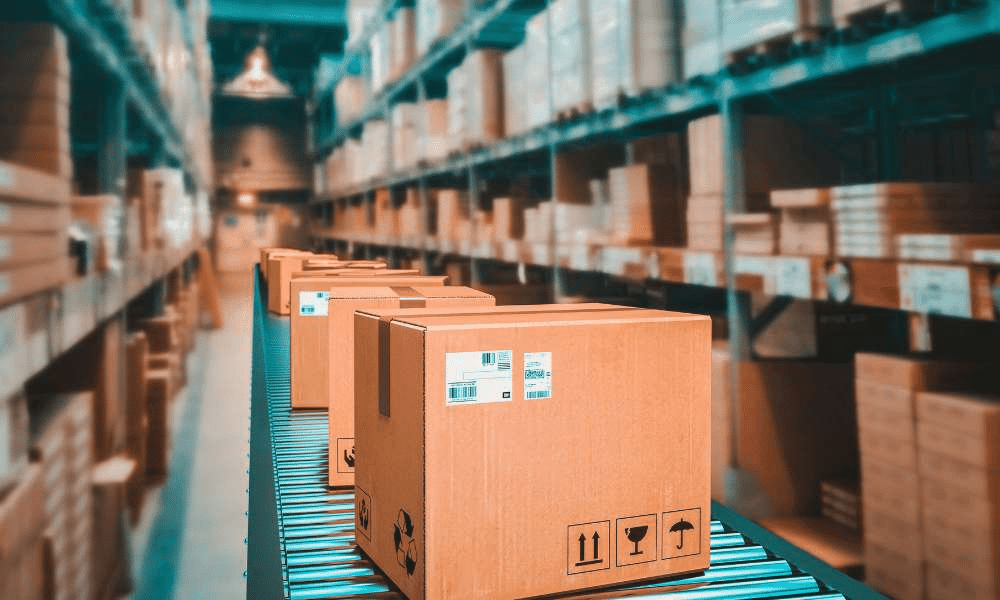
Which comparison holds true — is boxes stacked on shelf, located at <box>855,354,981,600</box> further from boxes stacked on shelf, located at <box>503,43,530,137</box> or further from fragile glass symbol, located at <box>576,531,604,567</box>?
boxes stacked on shelf, located at <box>503,43,530,137</box>

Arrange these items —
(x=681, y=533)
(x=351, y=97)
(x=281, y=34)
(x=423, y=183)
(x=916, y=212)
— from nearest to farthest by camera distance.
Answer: (x=681, y=533) → (x=916, y=212) → (x=423, y=183) → (x=351, y=97) → (x=281, y=34)

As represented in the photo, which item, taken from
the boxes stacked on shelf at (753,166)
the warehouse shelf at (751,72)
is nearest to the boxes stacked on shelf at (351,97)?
the warehouse shelf at (751,72)

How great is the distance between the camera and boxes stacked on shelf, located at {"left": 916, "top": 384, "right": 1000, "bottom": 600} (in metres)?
2.12

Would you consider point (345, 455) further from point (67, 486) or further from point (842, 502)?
point (842, 502)

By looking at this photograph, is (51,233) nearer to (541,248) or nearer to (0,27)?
(0,27)

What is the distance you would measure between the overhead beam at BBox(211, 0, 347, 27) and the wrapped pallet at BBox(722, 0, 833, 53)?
1207 centimetres

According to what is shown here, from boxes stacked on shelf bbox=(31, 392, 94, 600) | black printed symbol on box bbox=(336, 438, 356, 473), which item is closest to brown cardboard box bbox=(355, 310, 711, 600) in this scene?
black printed symbol on box bbox=(336, 438, 356, 473)

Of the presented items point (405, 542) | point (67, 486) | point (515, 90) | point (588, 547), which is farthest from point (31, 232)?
point (515, 90)

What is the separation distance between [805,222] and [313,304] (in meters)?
1.57

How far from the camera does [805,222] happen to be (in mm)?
2764

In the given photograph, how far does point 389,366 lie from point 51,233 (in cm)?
141

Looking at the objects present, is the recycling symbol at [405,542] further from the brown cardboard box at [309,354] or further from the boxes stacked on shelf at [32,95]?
the boxes stacked on shelf at [32,95]

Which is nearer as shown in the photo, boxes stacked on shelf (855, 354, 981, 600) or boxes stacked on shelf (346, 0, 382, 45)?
boxes stacked on shelf (855, 354, 981, 600)

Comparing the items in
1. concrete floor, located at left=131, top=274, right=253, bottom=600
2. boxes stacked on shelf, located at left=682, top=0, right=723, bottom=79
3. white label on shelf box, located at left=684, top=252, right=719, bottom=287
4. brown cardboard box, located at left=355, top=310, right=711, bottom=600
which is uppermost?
boxes stacked on shelf, located at left=682, top=0, right=723, bottom=79
